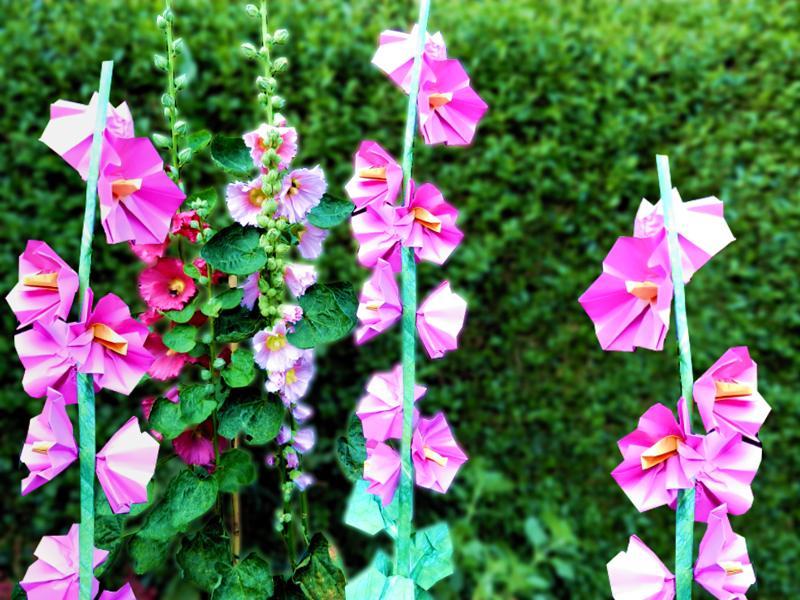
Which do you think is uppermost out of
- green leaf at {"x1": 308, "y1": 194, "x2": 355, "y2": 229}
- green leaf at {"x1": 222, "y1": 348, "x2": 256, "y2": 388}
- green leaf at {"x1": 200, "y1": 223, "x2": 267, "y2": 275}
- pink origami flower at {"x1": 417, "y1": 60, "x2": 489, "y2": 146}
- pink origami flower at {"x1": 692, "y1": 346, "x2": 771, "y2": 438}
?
pink origami flower at {"x1": 417, "y1": 60, "x2": 489, "y2": 146}

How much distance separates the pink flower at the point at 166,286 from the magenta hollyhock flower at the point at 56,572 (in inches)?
10.5

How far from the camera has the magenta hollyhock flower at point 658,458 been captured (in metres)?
0.79

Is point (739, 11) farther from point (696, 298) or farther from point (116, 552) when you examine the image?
point (116, 552)

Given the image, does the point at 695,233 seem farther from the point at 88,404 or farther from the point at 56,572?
the point at 56,572

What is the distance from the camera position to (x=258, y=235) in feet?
3.02

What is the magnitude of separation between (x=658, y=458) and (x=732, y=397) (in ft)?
0.34

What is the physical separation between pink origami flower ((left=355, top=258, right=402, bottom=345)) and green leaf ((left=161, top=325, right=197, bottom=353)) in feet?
0.68

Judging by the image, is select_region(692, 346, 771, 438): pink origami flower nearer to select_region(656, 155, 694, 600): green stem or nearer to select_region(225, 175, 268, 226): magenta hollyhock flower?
select_region(656, 155, 694, 600): green stem

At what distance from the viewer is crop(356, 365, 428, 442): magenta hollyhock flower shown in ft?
2.87

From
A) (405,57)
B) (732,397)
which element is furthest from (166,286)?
(732,397)

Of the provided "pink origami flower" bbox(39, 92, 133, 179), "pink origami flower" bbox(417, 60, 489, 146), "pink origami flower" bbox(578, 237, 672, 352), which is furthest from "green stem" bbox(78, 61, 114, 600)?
"pink origami flower" bbox(578, 237, 672, 352)

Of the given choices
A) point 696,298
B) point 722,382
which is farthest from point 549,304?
point 722,382

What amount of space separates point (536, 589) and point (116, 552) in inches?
75.8

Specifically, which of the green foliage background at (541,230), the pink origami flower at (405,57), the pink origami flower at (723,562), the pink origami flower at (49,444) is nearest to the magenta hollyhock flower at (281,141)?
the pink origami flower at (405,57)
